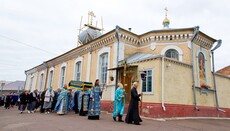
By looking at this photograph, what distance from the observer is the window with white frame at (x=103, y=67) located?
14.6m

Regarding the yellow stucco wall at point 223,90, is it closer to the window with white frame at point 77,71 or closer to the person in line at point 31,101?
the window with white frame at point 77,71

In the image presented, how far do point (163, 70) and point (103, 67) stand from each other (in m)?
5.90

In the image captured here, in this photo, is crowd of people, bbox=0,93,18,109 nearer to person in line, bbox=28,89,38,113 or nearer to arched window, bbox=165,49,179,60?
person in line, bbox=28,89,38,113

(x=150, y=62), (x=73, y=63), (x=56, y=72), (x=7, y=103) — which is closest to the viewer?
(x=150, y=62)

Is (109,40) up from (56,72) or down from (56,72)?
up

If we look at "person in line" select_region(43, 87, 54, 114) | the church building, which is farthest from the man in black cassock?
"person in line" select_region(43, 87, 54, 114)

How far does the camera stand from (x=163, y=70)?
10.3m

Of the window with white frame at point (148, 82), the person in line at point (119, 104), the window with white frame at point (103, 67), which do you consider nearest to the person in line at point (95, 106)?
the person in line at point (119, 104)

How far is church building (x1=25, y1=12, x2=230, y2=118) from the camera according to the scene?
10.4 meters

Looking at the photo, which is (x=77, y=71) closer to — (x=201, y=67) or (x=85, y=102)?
(x=85, y=102)

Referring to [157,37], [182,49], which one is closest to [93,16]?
[157,37]

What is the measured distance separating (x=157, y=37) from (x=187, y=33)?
79.5 inches

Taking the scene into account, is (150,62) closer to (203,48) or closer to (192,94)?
(192,94)

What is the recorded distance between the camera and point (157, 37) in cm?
1345
